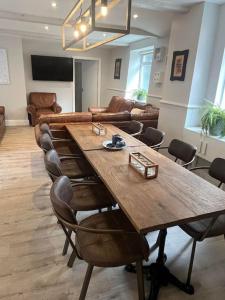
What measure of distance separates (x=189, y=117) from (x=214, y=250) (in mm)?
2001

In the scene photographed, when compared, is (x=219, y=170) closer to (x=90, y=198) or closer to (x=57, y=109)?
(x=90, y=198)

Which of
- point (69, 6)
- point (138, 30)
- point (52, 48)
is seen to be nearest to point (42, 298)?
point (69, 6)

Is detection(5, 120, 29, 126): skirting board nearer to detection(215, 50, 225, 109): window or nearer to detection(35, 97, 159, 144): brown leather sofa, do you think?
detection(35, 97, 159, 144): brown leather sofa

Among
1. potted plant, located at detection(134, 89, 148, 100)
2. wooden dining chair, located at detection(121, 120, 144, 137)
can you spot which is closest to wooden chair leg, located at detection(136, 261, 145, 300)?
wooden dining chair, located at detection(121, 120, 144, 137)

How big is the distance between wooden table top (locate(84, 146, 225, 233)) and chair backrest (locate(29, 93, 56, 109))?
5.30 m

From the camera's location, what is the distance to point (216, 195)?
139 cm

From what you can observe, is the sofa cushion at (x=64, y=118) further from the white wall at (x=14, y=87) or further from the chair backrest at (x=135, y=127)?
the white wall at (x=14, y=87)

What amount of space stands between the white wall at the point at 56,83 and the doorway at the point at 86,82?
25cm

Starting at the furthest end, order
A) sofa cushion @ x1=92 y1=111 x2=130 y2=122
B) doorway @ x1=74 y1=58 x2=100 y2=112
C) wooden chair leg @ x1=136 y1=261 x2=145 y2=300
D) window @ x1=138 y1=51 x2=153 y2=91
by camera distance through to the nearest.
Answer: doorway @ x1=74 y1=58 x2=100 y2=112, window @ x1=138 y1=51 x2=153 y2=91, sofa cushion @ x1=92 y1=111 x2=130 y2=122, wooden chair leg @ x1=136 y1=261 x2=145 y2=300

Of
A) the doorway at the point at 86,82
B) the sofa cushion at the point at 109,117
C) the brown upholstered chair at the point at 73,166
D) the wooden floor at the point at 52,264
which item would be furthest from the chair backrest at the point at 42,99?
the brown upholstered chair at the point at 73,166

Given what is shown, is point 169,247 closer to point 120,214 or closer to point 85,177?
point 120,214

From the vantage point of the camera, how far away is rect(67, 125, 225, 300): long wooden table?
115 centimetres

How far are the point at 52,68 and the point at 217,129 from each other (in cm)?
553

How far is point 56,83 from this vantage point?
7012 millimetres
